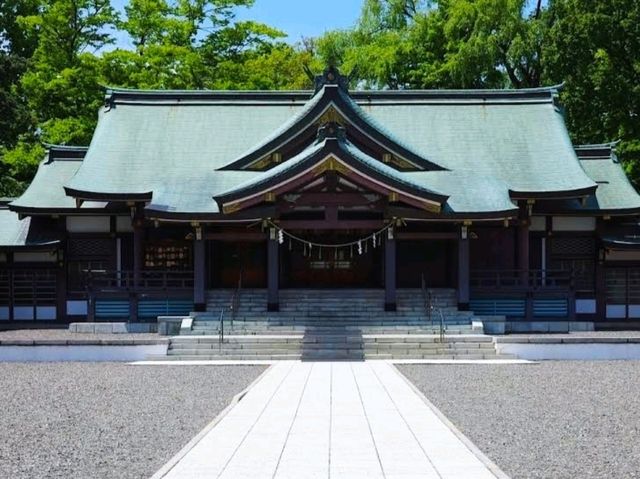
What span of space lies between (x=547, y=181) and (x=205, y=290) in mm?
11059

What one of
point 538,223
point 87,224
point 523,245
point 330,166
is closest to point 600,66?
point 538,223

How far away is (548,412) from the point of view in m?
11.6

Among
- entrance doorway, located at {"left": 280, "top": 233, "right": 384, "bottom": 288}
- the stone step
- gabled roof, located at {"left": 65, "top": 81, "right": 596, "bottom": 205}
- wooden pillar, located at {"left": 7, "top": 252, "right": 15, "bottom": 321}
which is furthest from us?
entrance doorway, located at {"left": 280, "top": 233, "right": 384, "bottom": 288}

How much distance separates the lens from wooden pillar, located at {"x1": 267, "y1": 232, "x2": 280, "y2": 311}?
2239 cm

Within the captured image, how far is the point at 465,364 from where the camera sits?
17.9m

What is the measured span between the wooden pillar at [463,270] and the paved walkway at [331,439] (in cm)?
903

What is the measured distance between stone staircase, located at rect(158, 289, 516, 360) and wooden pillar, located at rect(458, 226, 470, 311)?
0.39 meters

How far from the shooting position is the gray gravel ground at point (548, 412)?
860 cm

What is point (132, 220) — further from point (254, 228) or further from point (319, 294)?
point (319, 294)

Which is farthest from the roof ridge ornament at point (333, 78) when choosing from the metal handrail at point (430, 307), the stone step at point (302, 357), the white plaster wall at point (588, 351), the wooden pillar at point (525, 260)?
the white plaster wall at point (588, 351)

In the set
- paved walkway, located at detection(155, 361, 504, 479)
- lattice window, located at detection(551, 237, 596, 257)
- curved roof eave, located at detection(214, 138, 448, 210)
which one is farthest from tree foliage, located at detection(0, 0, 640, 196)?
paved walkway, located at detection(155, 361, 504, 479)

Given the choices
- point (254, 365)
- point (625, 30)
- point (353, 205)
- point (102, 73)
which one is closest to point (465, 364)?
point (254, 365)

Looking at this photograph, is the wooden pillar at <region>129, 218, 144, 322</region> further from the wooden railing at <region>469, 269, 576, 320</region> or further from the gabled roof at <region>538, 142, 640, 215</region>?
the gabled roof at <region>538, 142, 640, 215</region>

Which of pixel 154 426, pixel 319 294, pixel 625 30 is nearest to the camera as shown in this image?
pixel 154 426
